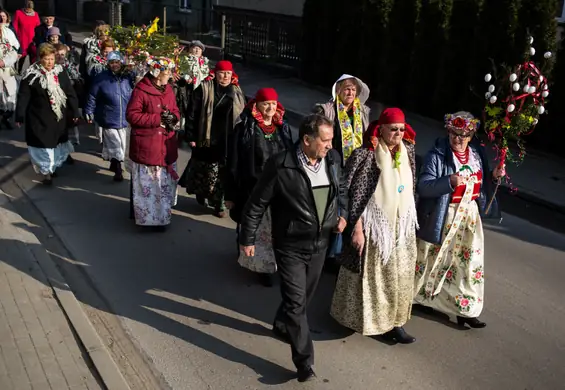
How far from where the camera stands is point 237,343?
523cm

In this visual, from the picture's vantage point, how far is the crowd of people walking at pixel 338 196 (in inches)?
180

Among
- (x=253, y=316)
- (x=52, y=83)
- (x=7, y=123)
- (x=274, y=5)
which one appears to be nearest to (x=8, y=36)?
(x=7, y=123)

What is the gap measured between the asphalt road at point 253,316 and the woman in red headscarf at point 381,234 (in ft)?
0.99

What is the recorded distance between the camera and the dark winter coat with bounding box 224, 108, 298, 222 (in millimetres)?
5855

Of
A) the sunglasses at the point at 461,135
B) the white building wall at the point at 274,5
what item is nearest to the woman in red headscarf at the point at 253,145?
the sunglasses at the point at 461,135

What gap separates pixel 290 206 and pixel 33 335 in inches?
87.7

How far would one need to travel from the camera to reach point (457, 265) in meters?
5.40

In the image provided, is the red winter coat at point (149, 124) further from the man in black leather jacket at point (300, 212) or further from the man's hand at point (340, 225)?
the man's hand at point (340, 225)

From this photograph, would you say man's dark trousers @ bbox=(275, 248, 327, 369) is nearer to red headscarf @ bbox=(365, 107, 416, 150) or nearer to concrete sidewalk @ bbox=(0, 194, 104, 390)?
red headscarf @ bbox=(365, 107, 416, 150)

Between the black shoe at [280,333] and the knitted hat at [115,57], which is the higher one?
the knitted hat at [115,57]

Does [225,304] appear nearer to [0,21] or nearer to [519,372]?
[519,372]

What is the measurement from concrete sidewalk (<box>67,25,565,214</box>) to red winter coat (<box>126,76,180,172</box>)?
5.09 metres

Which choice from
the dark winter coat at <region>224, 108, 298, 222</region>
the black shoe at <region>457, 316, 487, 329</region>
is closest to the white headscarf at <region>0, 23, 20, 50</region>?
the dark winter coat at <region>224, 108, 298, 222</region>

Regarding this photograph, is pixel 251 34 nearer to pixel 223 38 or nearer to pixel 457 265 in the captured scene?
pixel 223 38
